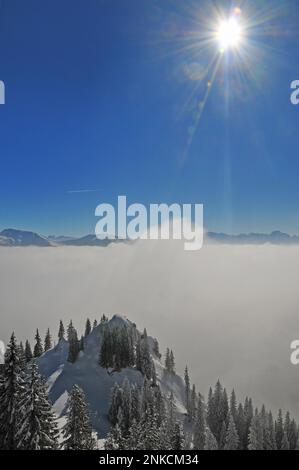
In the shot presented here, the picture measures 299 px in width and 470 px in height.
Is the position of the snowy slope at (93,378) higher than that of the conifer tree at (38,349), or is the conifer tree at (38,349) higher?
the conifer tree at (38,349)

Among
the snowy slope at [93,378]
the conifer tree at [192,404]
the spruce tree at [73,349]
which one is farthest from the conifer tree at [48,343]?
the conifer tree at [192,404]

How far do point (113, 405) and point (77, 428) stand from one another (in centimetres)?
4104

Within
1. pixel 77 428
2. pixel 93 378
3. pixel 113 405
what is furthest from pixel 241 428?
pixel 77 428

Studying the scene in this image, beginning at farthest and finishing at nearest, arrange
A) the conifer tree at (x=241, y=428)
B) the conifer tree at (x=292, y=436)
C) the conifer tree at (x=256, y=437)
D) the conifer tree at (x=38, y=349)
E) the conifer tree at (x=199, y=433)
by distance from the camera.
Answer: the conifer tree at (x=38, y=349) < the conifer tree at (x=292, y=436) < the conifer tree at (x=241, y=428) < the conifer tree at (x=199, y=433) < the conifer tree at (x=256, y=437)

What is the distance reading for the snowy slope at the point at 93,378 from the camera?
8538 cm

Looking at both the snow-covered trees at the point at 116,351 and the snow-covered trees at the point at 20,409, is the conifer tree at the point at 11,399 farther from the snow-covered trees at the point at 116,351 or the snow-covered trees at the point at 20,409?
the snow-covered trees at the point at 116,351

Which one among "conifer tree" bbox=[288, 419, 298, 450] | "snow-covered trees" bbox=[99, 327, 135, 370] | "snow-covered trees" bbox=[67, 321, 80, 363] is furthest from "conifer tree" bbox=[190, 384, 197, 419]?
"snow-covered trees" bbox=[67, 321, 80, 363]

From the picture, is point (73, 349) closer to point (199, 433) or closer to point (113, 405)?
point (113, 405)

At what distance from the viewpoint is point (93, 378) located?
96188 mm

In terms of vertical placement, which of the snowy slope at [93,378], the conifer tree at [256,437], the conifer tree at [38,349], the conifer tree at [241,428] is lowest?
the conifer tree at [241,428]

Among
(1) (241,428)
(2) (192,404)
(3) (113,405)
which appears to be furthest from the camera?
(2) (192,404)

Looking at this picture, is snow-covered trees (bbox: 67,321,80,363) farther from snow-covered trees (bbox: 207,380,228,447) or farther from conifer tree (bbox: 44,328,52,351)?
snow-covered trees (bbox: 207,380,228,447)

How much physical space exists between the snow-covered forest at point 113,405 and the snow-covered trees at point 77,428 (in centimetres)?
11

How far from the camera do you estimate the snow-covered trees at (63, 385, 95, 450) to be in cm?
4081
